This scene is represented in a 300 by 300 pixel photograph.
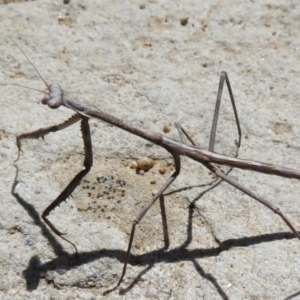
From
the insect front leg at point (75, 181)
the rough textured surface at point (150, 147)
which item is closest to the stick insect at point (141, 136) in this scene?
the insect front leg at point (75, 181)

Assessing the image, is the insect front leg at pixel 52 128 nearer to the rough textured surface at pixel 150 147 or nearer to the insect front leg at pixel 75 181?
the insect front leg at pixel 75 181

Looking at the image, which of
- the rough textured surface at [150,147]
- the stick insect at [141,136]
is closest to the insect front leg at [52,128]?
the stick insect at [141,136]

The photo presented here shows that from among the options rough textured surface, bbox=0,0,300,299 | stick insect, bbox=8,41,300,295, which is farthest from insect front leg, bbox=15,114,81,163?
rough textured surface, bbox=0,0,300,299

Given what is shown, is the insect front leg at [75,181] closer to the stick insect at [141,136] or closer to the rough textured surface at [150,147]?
the stick insect at [141,136]

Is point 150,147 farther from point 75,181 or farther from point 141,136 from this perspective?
point 75,181

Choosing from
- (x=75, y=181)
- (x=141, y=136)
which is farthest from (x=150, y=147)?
(x=75, y=181)

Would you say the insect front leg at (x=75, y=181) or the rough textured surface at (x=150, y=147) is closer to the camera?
the insect front leg at (x=75, y=181)

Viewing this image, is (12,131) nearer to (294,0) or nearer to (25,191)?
(25,191)

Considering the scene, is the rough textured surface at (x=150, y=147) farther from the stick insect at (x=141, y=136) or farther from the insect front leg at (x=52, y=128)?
the insect front leg at (x=52, y=128)

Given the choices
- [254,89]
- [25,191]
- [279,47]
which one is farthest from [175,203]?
[279,47]

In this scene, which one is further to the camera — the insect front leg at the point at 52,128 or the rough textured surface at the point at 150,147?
the rough textured surface at the point at 150,147
